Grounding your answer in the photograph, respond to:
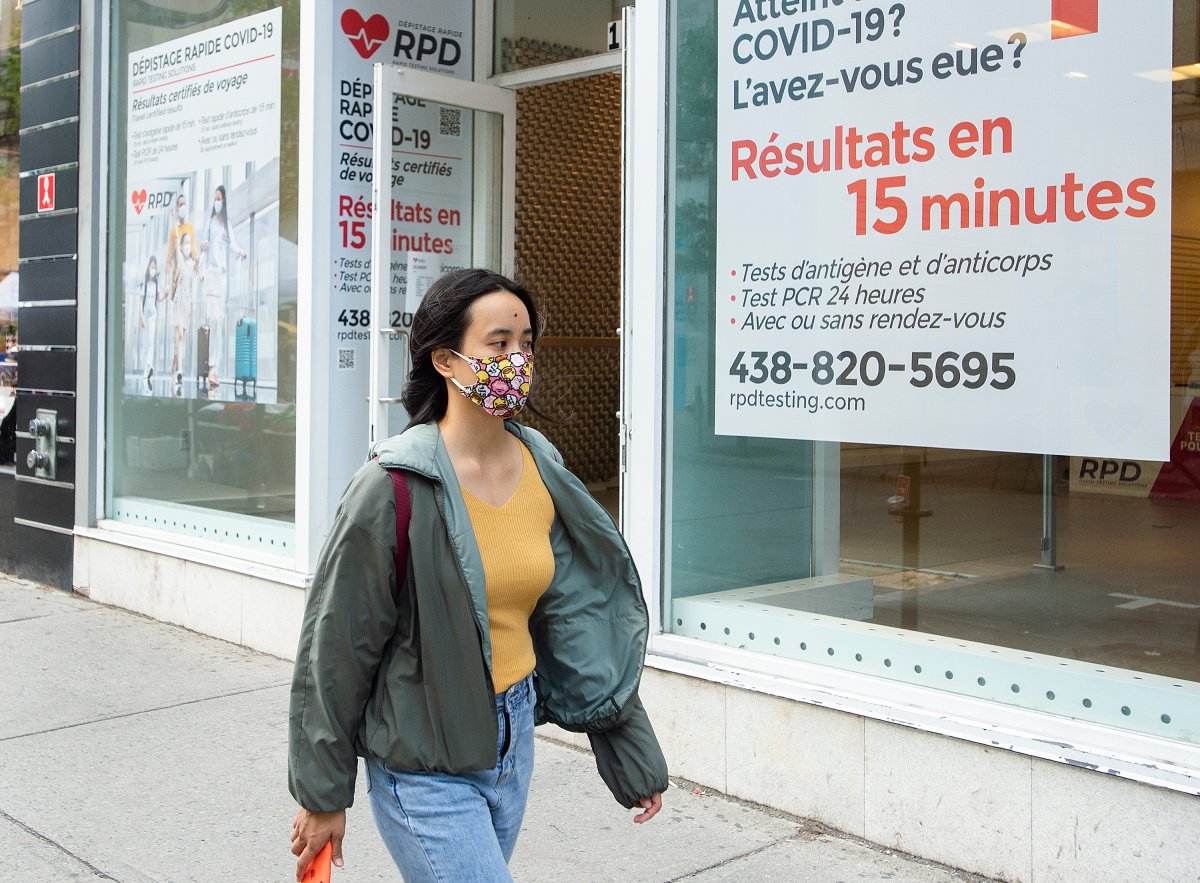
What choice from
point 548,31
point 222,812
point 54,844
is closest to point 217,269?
point 548,31

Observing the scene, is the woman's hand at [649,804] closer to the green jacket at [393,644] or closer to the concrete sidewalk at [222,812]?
the green jacket at [393,644]

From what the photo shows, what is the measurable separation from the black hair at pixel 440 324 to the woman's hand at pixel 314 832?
2.64 ft

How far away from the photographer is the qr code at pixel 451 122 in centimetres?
681


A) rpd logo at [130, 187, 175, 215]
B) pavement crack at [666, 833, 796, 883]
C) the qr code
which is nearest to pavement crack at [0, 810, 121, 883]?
pavement crack at [666, 833, 796, 883]

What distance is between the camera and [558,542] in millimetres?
2791

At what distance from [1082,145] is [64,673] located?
5215 millimetres

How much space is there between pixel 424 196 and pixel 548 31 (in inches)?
51.9

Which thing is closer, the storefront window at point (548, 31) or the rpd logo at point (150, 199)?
the storefront window at point (548, 31)

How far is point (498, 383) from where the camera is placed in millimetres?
2645

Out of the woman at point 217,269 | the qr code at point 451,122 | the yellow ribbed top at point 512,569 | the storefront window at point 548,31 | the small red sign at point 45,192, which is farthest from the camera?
the small red sign at point 45,192

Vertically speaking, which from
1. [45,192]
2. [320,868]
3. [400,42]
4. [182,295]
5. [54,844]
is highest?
[400,42]

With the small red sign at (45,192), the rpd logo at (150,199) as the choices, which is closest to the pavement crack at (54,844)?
the rpd logo at (150,199)

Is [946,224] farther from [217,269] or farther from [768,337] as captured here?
[217,269]

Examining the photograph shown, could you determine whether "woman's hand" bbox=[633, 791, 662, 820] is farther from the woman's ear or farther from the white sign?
the white sign
